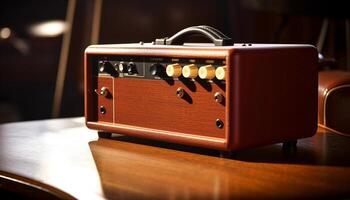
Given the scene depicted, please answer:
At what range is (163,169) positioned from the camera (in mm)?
1084

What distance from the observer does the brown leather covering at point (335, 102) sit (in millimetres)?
1348

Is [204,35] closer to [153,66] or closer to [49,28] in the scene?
[153,66]

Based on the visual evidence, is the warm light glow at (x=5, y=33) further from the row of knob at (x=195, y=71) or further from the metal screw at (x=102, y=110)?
the row of knob at (x=195, y=71)

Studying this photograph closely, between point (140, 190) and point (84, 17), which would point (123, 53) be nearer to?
point (140, 190)

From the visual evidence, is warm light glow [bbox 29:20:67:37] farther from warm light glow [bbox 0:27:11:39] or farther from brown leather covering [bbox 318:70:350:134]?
brown leather covering [bbox 318:70:350:134]

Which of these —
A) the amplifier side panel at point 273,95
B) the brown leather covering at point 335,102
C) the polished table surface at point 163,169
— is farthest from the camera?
the brown leather covering at point 335,102

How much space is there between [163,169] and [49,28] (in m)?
2.09

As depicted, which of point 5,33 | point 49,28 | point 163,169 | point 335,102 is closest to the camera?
point 163,169

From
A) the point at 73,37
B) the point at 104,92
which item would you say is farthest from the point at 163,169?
the point at 73,37

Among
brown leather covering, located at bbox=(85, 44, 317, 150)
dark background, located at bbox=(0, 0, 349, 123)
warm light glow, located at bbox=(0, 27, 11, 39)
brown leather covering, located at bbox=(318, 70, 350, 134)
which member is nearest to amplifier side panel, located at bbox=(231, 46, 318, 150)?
brown leather covering, located at bbox=(85, 44, 317, 150)

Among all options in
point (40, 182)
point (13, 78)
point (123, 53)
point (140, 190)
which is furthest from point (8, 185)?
point (13, 78)

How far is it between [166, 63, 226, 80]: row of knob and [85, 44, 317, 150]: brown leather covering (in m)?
0.02

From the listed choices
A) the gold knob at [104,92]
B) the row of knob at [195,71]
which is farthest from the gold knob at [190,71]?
the gold knob at [104,92]

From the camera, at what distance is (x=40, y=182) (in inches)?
39.9
